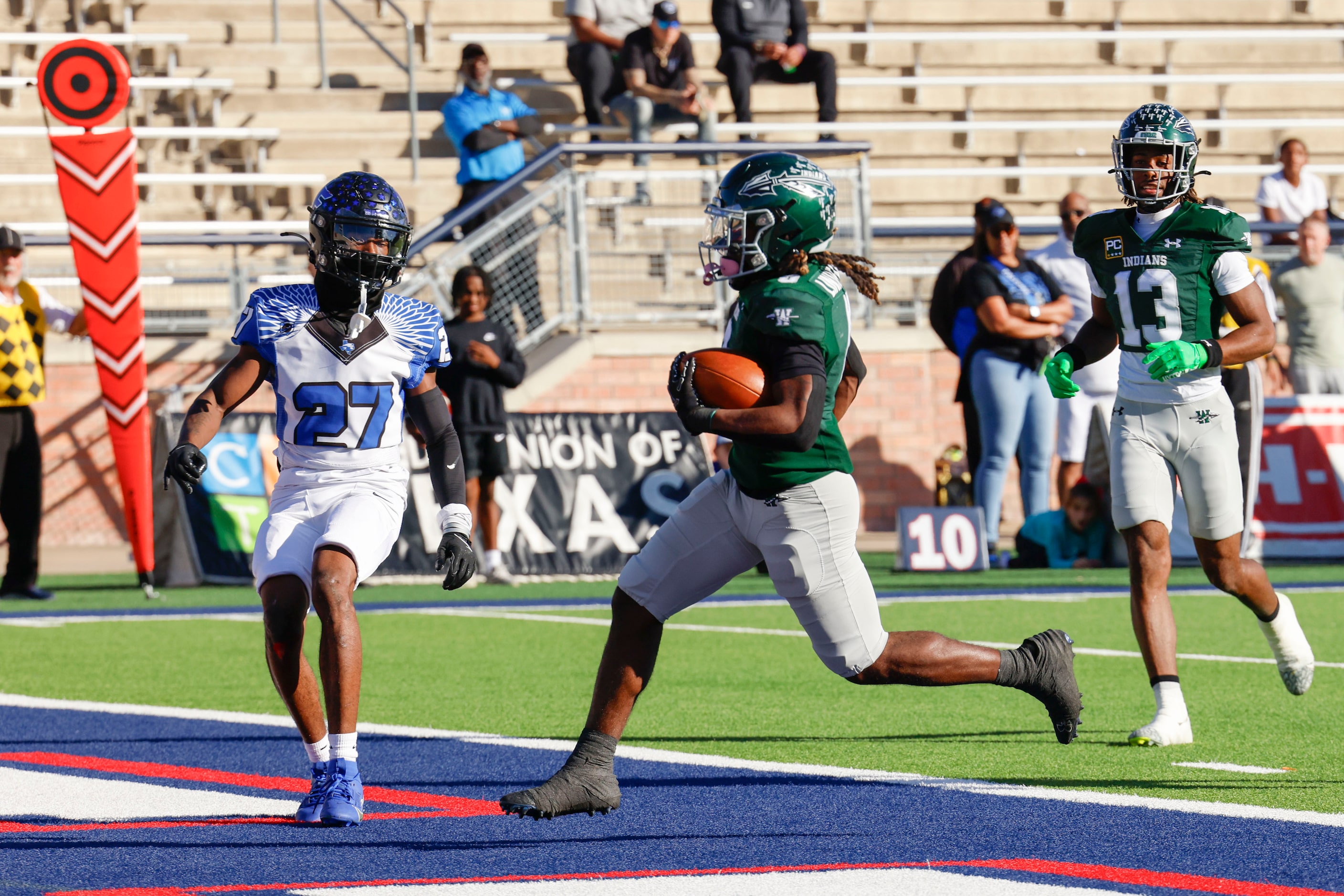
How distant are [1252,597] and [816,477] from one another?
2.17 m

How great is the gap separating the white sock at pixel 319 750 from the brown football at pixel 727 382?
1368mm

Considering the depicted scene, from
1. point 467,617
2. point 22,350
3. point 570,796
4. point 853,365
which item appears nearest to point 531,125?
point 22,350

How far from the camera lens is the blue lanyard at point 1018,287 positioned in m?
12.3

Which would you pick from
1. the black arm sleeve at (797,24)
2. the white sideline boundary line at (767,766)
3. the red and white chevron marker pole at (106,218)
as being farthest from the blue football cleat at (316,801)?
the black arm sleeve at (797,24)

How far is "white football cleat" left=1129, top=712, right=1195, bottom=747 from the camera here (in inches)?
239

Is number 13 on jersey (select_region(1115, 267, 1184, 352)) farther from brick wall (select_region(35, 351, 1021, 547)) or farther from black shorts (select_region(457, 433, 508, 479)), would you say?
brick wall (select_region(35, 351, 1021, 547))

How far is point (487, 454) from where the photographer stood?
12352 millimetres

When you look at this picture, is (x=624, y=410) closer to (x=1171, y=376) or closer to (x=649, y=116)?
(x=649, y=116)

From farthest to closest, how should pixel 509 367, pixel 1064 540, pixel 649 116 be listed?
1. pixel 649 116
2. pixel 1064 540
3. pixel 509 367

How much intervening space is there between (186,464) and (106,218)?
6181 mm

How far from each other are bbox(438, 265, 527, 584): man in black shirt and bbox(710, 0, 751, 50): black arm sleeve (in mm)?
5955

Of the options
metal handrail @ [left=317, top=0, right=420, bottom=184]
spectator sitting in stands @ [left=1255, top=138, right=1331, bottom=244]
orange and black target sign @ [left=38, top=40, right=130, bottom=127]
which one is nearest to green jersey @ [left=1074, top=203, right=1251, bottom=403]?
orange and black target sign @ [left=38, top=40, right=130, bottom=127]

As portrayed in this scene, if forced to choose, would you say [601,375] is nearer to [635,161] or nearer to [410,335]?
[635,161]

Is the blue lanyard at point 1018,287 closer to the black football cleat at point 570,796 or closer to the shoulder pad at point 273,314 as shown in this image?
the shoulder pad at point 273,314
